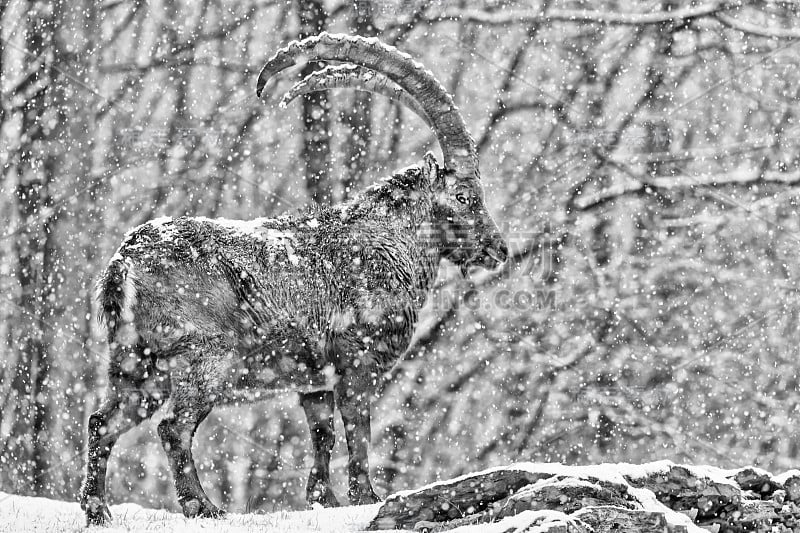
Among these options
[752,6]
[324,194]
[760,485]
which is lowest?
[760,485]

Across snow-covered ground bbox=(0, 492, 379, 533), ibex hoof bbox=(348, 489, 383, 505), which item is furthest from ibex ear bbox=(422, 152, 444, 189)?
snow-covered ground bbox=(0, 492, 379, 533)

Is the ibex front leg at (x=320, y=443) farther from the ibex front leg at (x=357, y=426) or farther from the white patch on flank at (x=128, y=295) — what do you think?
the white patch on flank at (x=128, y=295)

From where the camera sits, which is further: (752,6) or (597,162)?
(752,6)

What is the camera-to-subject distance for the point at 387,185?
10.2 m

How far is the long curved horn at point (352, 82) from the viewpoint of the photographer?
1015cm

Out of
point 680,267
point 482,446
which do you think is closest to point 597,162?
point 680,267

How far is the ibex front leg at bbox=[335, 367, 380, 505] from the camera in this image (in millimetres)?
8914

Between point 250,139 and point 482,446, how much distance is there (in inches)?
231

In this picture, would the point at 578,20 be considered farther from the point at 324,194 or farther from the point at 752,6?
the point at 324,194

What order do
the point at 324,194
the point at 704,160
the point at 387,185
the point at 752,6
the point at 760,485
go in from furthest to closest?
the point at 752,6 → the point at 704,160 → the point at 324,194 → the point at 387,185 → the point at 760,485

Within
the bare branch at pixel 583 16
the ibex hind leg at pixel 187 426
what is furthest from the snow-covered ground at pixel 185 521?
the bare branch at pixel 583 16

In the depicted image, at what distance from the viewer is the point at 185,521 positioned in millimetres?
7645

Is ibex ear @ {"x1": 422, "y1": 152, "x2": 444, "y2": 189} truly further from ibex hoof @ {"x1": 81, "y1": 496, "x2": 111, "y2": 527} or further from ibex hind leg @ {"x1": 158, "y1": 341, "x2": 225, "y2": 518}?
ibex hoof @ {"x1": 81, "y1": 496, "x2": 111, "y2": 527}

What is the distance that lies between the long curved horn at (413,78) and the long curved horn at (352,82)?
70 mm
